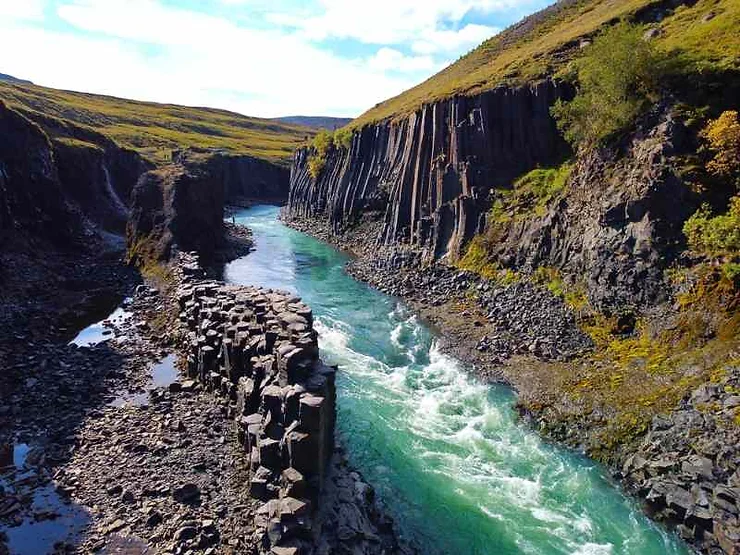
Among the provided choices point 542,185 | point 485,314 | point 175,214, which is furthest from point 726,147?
point 175,214

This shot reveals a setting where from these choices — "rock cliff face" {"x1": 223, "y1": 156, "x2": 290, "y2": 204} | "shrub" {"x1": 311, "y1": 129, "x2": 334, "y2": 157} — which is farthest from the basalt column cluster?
"rock cliff face" {"x1": 223, "y1": 156, "x2": 290, "y2": 204}

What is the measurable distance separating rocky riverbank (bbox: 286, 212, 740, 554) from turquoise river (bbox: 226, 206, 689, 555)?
1110mm

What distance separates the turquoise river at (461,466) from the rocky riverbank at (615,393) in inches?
43.7

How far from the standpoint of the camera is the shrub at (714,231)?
89.9 ft

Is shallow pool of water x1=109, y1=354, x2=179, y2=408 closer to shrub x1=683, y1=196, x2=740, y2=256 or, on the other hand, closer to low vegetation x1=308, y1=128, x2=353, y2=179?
shrub x1=683, y1=196, x2=740, y2=256

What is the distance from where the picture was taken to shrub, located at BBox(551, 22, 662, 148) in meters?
37.1

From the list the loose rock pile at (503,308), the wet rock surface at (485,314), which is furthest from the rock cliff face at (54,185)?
the loose rock pile at (503,308)

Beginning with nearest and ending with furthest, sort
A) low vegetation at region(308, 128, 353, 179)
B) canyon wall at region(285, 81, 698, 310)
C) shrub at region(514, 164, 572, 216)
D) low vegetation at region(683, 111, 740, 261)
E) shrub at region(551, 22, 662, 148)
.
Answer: low vegetation at region(683, 111, 740, 261) < canyon wall at region(285, 81, 698, 310) < shrub at region(551, 22, 662, 148) < shrub at region(514, 164, 572, 216) < low vegetation at region(308, 128, 353, 179)

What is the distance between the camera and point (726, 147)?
30.3 meters

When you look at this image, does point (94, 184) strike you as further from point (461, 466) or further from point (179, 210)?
point (461, 466)

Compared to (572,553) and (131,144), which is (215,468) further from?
(131,144)

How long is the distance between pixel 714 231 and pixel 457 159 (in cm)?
3322

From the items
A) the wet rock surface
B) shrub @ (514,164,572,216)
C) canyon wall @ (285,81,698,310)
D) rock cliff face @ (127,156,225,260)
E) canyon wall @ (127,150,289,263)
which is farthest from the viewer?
canyon wall @ (127,150,289,263)

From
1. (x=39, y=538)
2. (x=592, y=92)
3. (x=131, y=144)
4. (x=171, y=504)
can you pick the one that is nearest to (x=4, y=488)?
(x=39, y=538)
